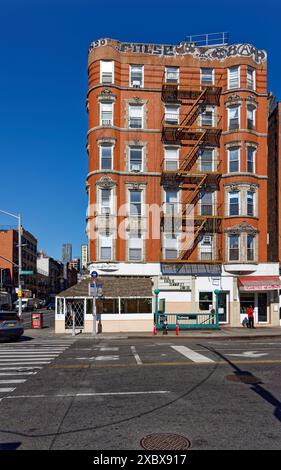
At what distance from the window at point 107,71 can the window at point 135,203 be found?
30.3ft

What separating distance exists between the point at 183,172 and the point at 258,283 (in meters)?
10.1

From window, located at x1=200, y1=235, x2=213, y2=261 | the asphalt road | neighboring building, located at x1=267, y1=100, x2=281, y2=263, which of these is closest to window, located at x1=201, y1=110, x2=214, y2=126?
neighboring building, located at x1=267, y1=100, x2=281, y2=263

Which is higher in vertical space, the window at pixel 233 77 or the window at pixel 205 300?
the window at pixel 233 77

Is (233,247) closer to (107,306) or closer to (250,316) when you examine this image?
(250,316)

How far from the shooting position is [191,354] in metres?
16.3

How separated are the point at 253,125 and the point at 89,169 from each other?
45.3ft

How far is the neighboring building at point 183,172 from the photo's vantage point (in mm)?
31062

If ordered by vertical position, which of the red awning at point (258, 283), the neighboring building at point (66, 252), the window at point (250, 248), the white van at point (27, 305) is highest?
the neighboring building at point (66, 252)

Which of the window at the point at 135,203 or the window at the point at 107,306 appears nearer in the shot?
the window at the point at 107,306

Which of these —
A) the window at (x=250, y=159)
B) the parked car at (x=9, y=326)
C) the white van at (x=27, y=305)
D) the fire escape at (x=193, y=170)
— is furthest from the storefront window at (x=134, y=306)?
the white van at (x=27, y=305)

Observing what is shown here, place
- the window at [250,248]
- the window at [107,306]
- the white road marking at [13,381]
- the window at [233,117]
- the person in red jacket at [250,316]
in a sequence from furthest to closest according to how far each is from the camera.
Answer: the window at [233,117]
the window at [250,248]
the person in red jacket at [250,316]
the window at [107,306]
the white road marking at [13,381]

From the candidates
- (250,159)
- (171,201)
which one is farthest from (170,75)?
(171,201)

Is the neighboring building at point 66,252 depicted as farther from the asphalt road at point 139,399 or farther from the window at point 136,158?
the asphalt road at point 139,399

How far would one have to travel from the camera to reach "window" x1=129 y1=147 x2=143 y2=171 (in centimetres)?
3198
